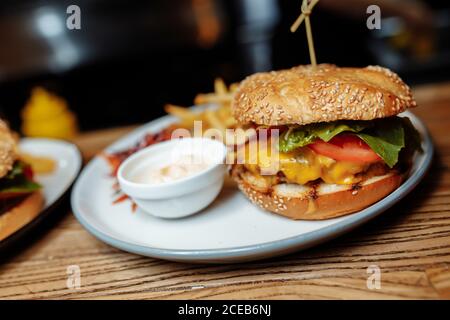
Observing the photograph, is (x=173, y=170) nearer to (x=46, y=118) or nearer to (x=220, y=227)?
(x=220, y=227)

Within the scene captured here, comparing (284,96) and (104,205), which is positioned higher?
(284,96)

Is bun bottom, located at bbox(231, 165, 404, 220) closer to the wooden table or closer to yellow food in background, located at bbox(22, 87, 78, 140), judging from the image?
the wooden table

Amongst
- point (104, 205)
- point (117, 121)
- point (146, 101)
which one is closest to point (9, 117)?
point (117, 121)

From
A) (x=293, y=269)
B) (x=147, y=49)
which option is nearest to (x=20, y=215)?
(x=293, y=269)

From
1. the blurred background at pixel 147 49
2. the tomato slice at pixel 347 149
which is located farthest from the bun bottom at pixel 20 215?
the blurred background at pixel 147 49

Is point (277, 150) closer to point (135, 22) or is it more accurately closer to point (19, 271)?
point (19, 271)

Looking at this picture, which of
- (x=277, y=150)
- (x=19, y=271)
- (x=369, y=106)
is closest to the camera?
(x=369, y=106)

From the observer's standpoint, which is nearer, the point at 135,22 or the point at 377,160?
the point at 377,160

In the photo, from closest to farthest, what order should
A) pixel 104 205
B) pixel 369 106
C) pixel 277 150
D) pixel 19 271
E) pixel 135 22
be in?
pixel 369 106 < pixel 277 150 < pixel 19 271 < pixel 104 205 < pixel 135 22
